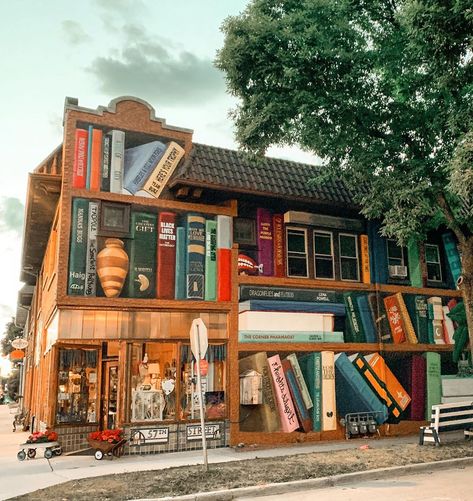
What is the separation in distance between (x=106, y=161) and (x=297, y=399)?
27.8 feet

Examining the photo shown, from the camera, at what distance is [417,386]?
17.4 metres

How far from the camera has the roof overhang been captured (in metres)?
15.1

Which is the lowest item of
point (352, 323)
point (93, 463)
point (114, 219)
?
point (93, 463)

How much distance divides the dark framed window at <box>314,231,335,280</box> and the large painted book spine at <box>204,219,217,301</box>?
3434mm

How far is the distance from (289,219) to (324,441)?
6474 mm

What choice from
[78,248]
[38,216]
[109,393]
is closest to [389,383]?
[109,393]

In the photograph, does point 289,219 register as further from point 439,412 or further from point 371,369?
point 439,412

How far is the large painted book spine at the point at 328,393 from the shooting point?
15.7 m

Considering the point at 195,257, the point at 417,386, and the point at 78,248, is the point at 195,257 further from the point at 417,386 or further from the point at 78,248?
the point at 417,386

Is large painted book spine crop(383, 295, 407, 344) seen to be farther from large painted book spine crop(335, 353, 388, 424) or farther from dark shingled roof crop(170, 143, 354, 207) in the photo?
dark shingled roof crop(170, 143, 354, 207)

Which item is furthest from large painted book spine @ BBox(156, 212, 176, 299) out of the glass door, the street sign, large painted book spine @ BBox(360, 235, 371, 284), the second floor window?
the second floor window

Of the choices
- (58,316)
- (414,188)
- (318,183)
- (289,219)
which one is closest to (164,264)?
(58,316)

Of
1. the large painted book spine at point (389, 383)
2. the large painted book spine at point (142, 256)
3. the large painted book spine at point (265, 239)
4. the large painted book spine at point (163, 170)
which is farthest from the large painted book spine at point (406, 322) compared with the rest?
the large painted book spine at point (163, 170)

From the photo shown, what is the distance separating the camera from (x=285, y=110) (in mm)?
14531
